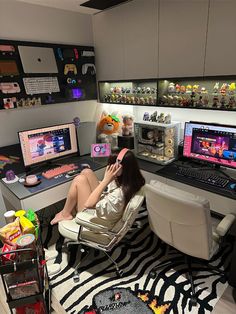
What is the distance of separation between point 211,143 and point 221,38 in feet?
3.00

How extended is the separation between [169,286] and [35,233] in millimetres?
1210

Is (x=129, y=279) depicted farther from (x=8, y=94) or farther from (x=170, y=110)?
(x=8, y=94)

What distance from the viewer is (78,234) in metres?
1.89

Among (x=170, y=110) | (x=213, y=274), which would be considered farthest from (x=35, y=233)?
(x=170, y=110)

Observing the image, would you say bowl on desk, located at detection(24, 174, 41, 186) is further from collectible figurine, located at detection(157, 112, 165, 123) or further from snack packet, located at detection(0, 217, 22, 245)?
collectible figurine, located at detection(157, 112, 165, 123)

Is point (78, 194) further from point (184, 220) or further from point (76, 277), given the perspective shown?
point (184, 220)

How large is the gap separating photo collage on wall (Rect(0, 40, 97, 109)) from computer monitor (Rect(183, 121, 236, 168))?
4.55 feet

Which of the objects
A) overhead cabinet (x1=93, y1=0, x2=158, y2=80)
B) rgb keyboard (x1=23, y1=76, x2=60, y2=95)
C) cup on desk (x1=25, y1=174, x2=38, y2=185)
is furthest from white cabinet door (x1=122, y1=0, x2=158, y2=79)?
cup on desk (x1=25, y1=174, x2=38, y2=185)

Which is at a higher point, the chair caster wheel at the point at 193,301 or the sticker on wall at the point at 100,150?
the sticker on wall at the point at 100,150

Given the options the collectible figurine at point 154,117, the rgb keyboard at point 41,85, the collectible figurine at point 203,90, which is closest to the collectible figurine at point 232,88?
the collectible figurine at point 203,90

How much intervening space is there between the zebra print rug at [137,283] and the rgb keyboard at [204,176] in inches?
27.8

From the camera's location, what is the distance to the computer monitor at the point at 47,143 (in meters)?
2.27

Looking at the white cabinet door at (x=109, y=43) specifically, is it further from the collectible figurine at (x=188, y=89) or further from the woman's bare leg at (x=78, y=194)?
the woman's bare leg at (x=78, y=194)

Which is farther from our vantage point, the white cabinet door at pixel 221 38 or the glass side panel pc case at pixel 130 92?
the glass side panel pc case at pixel 130 92
